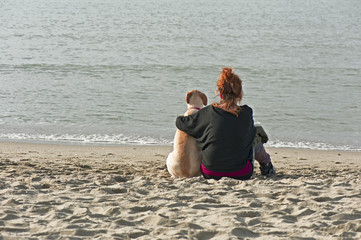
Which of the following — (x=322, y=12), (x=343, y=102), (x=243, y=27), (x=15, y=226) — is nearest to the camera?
(x=15, y=226)

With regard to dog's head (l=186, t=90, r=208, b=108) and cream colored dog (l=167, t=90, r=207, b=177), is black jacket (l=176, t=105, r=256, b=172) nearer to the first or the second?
cream colored dog (l=167, t=90, r=207, b=177)

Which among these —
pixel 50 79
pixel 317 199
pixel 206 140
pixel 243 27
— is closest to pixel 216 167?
pixel 206 140

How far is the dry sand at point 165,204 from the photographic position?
3762 millimetres

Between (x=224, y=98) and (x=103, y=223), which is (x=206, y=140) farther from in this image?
(x=103, y=223)

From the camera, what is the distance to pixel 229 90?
5184 millimetres

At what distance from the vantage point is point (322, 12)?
135 ft

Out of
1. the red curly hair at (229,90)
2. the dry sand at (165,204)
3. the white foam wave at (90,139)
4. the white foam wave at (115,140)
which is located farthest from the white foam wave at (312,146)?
the red curly hair at (229,90)

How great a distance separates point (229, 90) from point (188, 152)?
832mm

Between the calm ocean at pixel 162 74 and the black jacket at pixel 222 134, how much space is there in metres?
3.70

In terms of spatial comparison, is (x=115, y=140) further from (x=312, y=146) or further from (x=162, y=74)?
(x=162, y=74)

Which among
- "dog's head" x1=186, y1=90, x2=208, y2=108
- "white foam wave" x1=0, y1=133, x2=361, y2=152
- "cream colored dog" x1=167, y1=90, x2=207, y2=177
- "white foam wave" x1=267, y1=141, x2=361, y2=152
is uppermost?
"dog's head" x1=186, y1=90, x2=208, y2=108

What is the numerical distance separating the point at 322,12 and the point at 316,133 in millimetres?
33795

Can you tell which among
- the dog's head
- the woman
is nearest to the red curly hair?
the woman

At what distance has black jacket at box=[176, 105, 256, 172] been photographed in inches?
204
